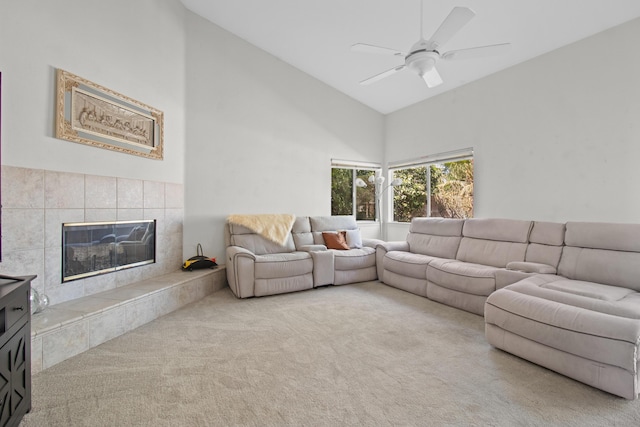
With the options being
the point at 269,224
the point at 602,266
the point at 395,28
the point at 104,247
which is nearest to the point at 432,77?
the point at 395,28

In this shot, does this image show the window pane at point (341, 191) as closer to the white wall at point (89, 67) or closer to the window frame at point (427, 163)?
the window frame at point (427, 163)

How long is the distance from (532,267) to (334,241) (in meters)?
2.49

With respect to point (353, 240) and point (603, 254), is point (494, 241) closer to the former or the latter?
point (603, 254)

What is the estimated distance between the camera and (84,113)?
2758 mm

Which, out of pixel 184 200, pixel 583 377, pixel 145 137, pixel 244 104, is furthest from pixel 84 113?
pixel 583 377

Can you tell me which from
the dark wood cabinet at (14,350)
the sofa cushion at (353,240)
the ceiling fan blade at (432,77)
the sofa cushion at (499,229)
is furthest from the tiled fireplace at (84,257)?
the sofa cushion at (499,229)

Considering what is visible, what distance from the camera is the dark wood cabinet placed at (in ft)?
4.51

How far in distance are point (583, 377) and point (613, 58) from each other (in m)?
3.15

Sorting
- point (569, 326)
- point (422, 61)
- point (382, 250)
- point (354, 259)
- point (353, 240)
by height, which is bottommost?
point (569, 326)

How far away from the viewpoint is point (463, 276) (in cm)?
324

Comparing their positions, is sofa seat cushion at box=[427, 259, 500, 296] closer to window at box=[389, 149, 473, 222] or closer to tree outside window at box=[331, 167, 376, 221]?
window at box=[389, 149, 473, 222]

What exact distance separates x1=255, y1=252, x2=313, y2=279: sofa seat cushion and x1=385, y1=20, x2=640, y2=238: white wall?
260cm

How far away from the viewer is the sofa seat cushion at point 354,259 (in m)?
4.28

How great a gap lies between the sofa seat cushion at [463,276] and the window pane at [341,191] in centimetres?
236
